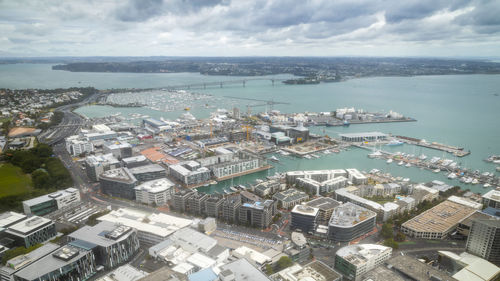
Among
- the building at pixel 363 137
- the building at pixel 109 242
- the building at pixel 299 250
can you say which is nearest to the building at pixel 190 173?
the building at pixel 109 242

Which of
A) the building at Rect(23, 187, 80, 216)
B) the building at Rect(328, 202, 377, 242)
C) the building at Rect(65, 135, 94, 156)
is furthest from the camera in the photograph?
the building at Rect(65, 135, 94, 156)

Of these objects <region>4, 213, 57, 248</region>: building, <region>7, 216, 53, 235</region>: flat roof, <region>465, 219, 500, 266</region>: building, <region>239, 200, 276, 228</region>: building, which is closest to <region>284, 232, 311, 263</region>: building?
<region>239, 200, 276, 228</region>: building

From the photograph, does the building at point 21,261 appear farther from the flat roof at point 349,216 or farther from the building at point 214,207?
the flat roof at point 349,216

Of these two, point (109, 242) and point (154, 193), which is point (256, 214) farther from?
point (109, 242)

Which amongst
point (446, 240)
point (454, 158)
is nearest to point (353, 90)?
point (454, 158)

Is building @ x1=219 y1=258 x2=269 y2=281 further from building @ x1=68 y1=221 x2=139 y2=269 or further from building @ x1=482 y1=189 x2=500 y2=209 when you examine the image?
building @ x1=482 y1=189 x2=500 y2=209

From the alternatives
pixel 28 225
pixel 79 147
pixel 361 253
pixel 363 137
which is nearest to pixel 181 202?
pixel 28 225

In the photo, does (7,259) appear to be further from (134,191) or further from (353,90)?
(353,90)
